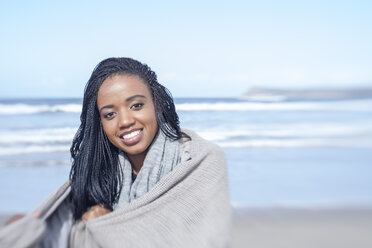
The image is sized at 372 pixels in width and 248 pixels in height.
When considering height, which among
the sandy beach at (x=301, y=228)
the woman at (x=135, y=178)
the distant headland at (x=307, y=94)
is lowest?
the sandy beach at (x=301, y=228)

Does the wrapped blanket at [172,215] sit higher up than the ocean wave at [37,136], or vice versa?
the wrapped blanket at [172,215]

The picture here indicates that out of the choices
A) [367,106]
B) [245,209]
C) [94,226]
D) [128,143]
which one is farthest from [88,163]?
[367,106]

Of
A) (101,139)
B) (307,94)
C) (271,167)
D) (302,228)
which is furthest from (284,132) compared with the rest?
(307,94)

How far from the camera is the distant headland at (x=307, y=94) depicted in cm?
1728

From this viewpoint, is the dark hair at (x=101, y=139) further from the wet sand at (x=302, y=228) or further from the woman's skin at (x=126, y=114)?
the wet sand at (x=302, y=228)

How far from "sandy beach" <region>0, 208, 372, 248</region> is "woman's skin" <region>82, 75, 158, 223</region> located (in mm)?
1555

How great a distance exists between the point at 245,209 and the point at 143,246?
2417 mm

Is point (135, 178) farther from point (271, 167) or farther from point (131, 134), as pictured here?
point (271, 167)

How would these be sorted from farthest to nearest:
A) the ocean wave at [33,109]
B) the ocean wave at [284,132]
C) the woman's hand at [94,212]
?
the ocean wave at [33,109] → the ocean wave at [284,132] → the woman's hand at [94,212]

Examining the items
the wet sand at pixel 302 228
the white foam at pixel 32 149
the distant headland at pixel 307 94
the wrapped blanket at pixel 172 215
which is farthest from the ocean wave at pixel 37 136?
the distant headland at pixel 307 94

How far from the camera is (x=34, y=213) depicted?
5.90 ft

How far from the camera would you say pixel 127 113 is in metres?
2.29

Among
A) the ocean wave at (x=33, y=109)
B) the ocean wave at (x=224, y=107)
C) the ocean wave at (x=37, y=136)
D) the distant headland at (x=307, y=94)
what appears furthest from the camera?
the distant headland at (x=307, y=94)

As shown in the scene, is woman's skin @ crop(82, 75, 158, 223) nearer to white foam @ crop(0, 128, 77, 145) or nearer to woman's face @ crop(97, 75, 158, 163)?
woman's face @ crop(97, 75, 158, 163)
